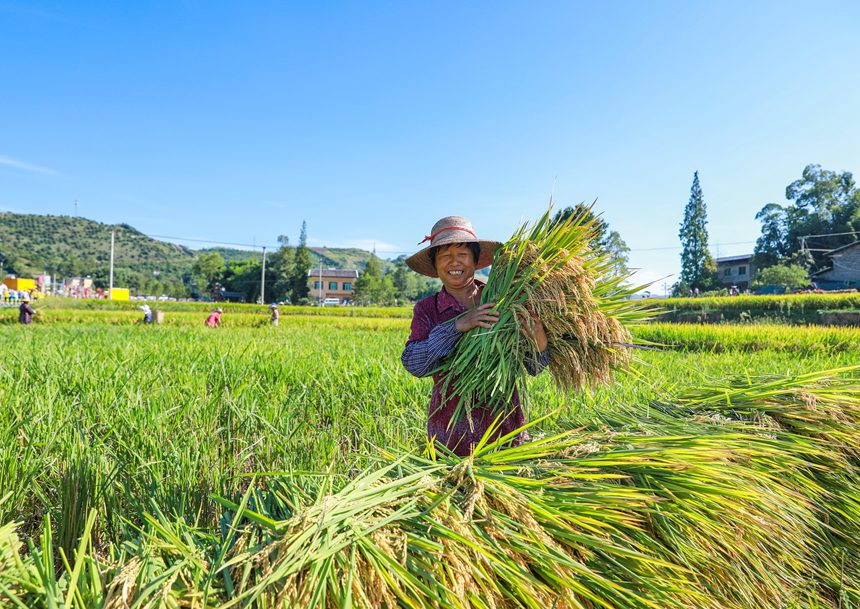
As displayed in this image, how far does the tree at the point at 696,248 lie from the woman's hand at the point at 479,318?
4893 cm

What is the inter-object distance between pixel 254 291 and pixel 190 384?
2758 inches

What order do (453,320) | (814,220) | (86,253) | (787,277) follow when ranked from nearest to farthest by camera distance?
(453,320), (787,277), (814,220), (86,253)

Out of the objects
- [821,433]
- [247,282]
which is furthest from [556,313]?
[247,282]

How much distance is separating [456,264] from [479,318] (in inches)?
14.4

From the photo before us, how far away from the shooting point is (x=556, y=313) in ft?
4.37

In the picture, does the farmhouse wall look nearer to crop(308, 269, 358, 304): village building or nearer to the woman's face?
the woman's face

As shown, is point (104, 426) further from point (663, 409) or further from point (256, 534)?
point (663, 409)

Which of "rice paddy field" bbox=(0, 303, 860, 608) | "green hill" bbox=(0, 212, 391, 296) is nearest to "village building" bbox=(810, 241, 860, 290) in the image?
"rice paddy field" bbox=(0, 303, 860, 608)

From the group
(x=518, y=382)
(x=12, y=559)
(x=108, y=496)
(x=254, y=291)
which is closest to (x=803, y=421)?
(x=518, y=382)

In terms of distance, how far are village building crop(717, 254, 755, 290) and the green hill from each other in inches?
3315

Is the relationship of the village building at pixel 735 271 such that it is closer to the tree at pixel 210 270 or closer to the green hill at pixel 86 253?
the tree at pixel 210 270

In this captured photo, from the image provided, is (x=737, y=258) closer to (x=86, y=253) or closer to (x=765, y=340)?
(x=765, y=340)

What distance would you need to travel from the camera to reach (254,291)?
68250mm

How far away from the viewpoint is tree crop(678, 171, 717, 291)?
144 ft
